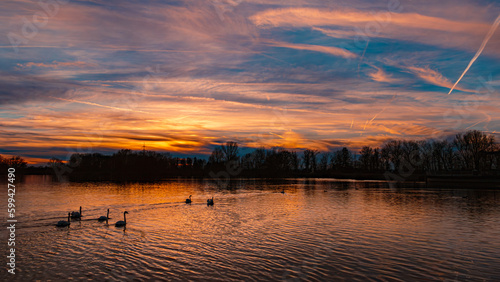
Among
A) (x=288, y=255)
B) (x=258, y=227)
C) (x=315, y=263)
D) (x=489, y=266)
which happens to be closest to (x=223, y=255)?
(x=288, y=255)

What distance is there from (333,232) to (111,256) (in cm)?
1653

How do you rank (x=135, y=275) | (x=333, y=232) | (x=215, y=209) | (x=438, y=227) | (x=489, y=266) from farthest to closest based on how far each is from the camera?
(x=215, y=209)
(x=438, y=227)
(x=333, y=232)
(x=489, y=266)
(x=135, y=275)

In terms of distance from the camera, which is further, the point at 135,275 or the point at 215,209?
the point at 215,209

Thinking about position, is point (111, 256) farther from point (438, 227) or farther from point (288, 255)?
point (438, 227)

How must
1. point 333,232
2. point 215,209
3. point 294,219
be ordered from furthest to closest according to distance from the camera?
point 215,209 < point 294,219 < point 333,232

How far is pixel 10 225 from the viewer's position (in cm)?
2773

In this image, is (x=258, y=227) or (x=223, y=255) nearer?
(x=223, y=255)

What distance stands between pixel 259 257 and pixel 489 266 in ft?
40.0

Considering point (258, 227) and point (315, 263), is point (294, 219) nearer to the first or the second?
point (258, 227)

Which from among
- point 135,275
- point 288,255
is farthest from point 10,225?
point 288,255

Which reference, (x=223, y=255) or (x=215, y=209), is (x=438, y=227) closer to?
(x=223, y=255)

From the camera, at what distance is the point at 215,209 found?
4159 centimetres

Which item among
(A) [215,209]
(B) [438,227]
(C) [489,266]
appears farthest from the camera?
(A) [215,209]

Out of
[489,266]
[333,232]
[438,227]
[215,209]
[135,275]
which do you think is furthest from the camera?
[215,209]
